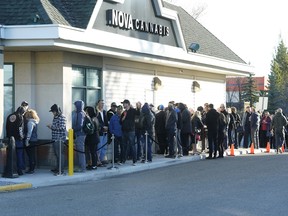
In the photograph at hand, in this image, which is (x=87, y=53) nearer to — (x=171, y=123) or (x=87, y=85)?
(x=87, y=85)

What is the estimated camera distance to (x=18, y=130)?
1520cm

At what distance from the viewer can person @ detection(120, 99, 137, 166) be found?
17.4m

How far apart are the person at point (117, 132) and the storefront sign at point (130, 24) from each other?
3.10m

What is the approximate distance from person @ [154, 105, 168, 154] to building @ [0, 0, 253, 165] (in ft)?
4.30

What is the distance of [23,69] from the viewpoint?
17281mm

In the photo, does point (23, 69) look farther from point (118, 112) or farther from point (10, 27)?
point (118, 112)

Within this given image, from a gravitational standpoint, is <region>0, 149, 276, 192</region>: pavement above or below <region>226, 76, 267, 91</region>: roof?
below

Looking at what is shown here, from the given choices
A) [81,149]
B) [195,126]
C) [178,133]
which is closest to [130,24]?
[178,133]

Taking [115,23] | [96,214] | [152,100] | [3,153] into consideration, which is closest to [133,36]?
[115,23]

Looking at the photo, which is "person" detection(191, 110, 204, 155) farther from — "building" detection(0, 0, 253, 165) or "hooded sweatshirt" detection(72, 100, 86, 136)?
"hooded sweatshirt" detection(72, 100, 86, 136)

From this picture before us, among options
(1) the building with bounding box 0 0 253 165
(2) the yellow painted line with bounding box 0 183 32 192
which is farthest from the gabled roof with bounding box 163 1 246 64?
(2) the yellow painted line with bounding box 0 183 32 192

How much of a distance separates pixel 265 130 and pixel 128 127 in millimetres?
11330

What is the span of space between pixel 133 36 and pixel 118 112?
3.70 m

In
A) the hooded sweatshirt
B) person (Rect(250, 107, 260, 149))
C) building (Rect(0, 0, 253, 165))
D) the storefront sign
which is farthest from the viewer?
person (Rect(250, 107, 260, 149))
